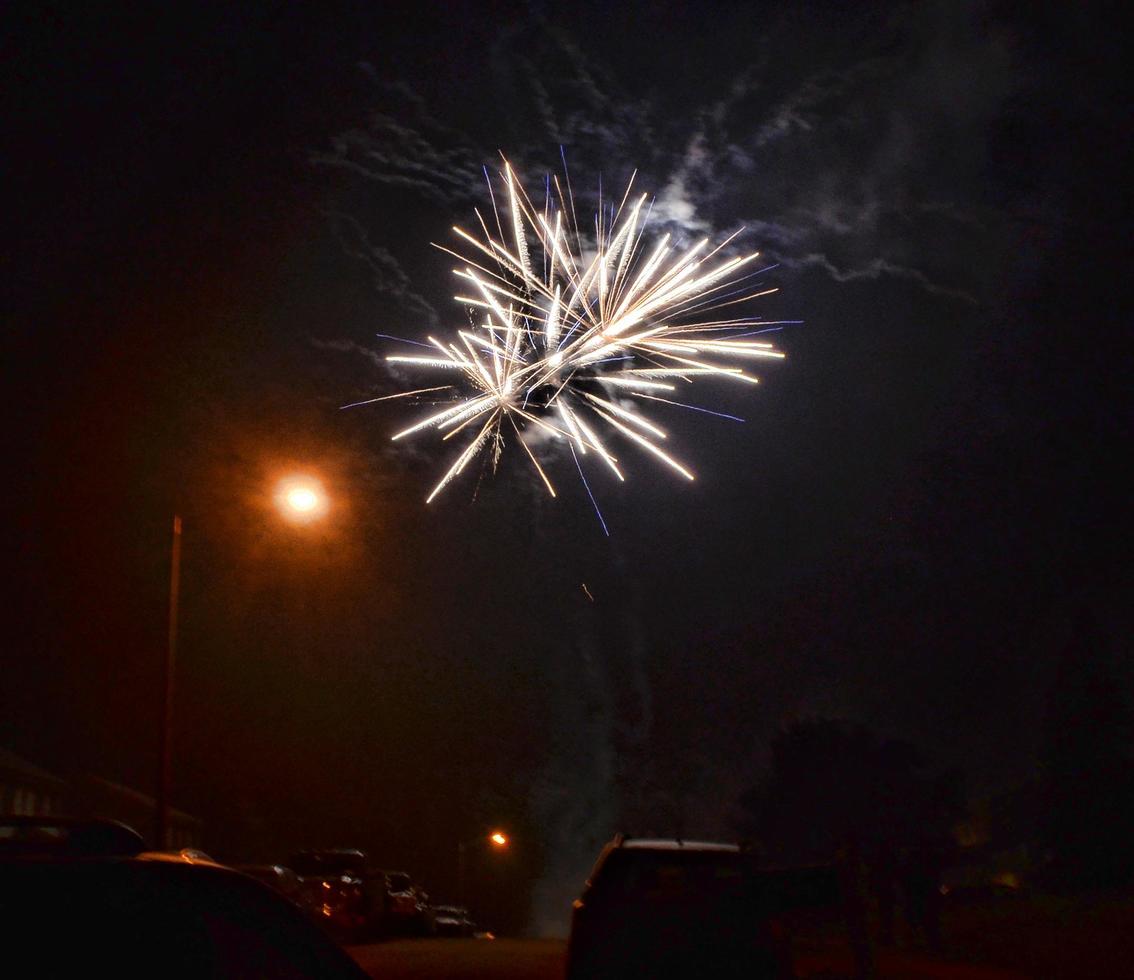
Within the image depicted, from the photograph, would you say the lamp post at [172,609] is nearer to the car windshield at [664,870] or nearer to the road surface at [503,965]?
the road surface at [503,965]

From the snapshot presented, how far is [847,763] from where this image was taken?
186ft

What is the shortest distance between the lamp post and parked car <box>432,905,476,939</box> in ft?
53.9

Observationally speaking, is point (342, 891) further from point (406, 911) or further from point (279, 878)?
point (406, 911)

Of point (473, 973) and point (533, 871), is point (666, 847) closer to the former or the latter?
point (473, 973)

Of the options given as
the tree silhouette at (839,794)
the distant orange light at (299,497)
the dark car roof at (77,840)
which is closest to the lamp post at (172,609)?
the distant orange light at (299,497)

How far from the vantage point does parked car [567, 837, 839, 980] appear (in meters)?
7.80

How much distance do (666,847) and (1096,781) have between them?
152 ft

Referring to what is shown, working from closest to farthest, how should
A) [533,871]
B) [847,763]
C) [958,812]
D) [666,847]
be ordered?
[666,847] → [958,812] → [847,763] → [533,871]

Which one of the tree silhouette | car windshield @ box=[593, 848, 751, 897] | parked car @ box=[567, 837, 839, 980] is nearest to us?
parked car @ box=[567, 837, 839, 980]

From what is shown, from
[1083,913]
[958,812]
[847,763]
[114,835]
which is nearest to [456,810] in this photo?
[847,763]

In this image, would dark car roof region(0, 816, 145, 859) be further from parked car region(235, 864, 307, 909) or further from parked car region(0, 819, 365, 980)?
parked car region(235, 864, 307, 909)

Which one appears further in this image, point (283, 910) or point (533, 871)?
point (533, 871)

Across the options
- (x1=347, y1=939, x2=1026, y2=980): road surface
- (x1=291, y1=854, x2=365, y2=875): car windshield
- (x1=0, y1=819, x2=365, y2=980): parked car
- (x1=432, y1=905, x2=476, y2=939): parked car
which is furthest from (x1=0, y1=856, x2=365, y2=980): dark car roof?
(x1=432, y1=905, x2=476, y2=939): parked car

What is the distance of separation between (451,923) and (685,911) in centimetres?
3041
